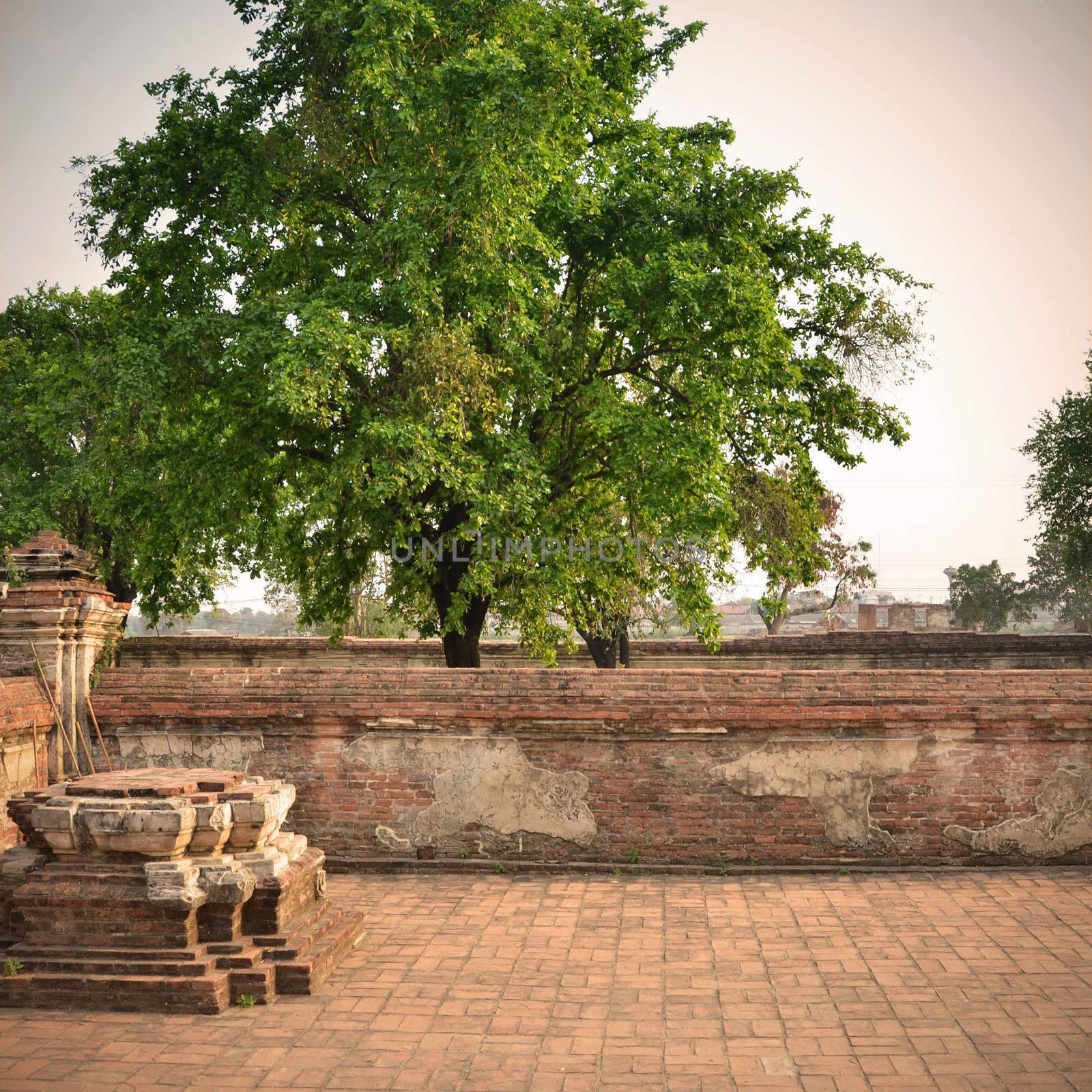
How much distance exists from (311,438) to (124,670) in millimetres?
4857

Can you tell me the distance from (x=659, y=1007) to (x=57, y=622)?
5938 millimetres

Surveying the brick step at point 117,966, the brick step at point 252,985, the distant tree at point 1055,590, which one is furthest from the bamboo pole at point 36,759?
the distant tree at point 1055,590

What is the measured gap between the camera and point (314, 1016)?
588cm

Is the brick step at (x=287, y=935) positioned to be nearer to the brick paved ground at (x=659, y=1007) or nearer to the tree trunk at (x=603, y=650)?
the brick paved ground at (x=659, y=1007)

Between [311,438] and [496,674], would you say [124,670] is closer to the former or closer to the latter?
[496,674]

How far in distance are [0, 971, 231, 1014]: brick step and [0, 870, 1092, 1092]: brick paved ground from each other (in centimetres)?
10

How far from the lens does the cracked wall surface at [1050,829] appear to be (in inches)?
340

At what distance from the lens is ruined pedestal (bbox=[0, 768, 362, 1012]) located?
6.02 m

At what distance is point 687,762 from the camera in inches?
344

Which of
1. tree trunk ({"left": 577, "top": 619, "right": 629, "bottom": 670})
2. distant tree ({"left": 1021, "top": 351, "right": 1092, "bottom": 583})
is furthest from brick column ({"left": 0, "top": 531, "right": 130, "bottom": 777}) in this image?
distant tree ({"left": 1021, "top": 351, "right": 1092, "bottom": 583})

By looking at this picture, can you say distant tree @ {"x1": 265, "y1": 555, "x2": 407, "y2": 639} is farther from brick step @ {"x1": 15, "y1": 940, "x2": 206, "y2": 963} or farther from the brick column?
brick step @ {"x1": 15, "y1": 940, "x2": 206, "y2": 963}

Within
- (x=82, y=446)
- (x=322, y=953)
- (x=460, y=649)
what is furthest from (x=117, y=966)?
(x=82, y=446)

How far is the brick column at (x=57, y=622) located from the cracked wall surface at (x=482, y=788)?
2369mm

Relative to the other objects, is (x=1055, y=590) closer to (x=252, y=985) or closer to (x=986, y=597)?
(x=986, y=597)
